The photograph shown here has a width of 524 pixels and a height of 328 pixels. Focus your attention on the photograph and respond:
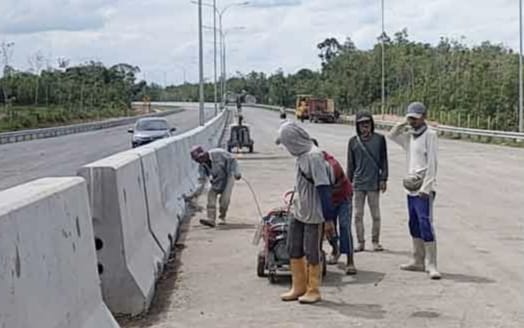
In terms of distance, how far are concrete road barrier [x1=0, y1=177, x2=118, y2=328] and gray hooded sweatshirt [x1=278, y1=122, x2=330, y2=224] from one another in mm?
2728

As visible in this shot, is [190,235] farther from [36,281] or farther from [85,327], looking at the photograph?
[36,281]

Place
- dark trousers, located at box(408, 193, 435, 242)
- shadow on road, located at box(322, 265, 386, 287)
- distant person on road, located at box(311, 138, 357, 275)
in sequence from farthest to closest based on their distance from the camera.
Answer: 1. distant person on road, located at box(311, 138, 357, 275)
2. dark trousers, located at box(408, 193, 435, 242)
3. shadow on road, located at box(322, 265, 386, 287)

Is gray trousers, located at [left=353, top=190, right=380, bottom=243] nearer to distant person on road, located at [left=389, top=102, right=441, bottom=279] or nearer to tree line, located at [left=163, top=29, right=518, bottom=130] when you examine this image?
distant person on road, located at [left=389, top=102, right=441, bottom=279]

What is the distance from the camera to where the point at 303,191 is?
30.9ft

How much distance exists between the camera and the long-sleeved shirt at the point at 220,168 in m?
14.7

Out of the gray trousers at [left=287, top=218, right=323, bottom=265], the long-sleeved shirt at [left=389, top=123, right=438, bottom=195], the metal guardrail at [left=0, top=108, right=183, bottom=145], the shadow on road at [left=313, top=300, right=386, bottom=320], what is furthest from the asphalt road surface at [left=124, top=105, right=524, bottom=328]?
the metal guardrail at [left=0, top=108, right=183, bottom=145]

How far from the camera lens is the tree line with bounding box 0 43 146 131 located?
243 ft

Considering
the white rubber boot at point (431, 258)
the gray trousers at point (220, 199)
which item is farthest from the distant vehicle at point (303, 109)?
the white rubber boot at point (431, 258)

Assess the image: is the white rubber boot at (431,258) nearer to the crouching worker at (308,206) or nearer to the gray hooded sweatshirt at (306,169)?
the crouching worker at (308,206)

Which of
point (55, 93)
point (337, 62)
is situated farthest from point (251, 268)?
point (337, 62)

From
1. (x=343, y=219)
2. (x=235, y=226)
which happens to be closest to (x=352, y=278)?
(x=343, y=219)

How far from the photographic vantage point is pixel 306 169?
30.7ft

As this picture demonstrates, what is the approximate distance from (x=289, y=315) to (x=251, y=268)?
8.28 feet

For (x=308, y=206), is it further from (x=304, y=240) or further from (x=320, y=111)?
(x=320, y=111)
